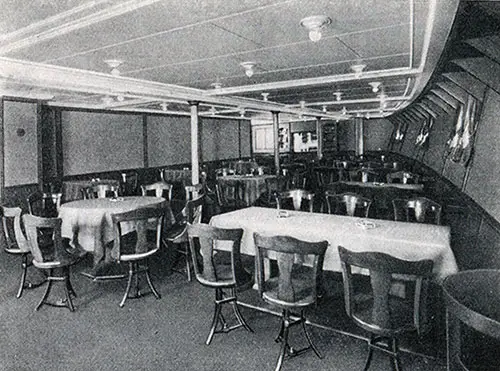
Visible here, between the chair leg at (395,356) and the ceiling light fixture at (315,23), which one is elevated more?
the ceiling light fixture at (315,23)

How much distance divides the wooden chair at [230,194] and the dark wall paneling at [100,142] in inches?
152

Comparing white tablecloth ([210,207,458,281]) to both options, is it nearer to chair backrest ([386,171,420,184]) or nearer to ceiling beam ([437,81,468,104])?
ceiling beam ([437,81,468,104])

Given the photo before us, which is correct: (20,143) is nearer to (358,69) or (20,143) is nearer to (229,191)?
(229,191)

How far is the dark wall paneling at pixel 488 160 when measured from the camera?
4535mm

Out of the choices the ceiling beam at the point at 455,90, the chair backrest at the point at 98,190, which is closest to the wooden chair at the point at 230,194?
the chair backrest at the point at 98,190

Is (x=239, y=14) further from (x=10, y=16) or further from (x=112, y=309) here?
(x=112, y=309)

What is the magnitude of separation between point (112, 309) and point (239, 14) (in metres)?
3.03

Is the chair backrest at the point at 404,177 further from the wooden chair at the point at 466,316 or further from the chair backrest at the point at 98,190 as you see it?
the wooden chair at the point at 466,316

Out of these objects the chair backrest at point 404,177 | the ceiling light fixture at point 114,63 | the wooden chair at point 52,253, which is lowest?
the wooden chair at point 52,253

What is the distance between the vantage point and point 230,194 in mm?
8805

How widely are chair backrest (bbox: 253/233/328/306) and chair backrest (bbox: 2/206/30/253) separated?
282cm

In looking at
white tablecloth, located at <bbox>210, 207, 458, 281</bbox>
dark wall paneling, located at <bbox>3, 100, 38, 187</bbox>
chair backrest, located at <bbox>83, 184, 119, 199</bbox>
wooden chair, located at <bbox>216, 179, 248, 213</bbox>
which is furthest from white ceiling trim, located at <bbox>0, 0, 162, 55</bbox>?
wooden chair, located at <bbox>216, 179, 248, 213</bbox>

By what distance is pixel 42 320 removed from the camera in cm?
364

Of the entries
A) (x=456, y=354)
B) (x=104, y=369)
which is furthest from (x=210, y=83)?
(x=456, y=354)
